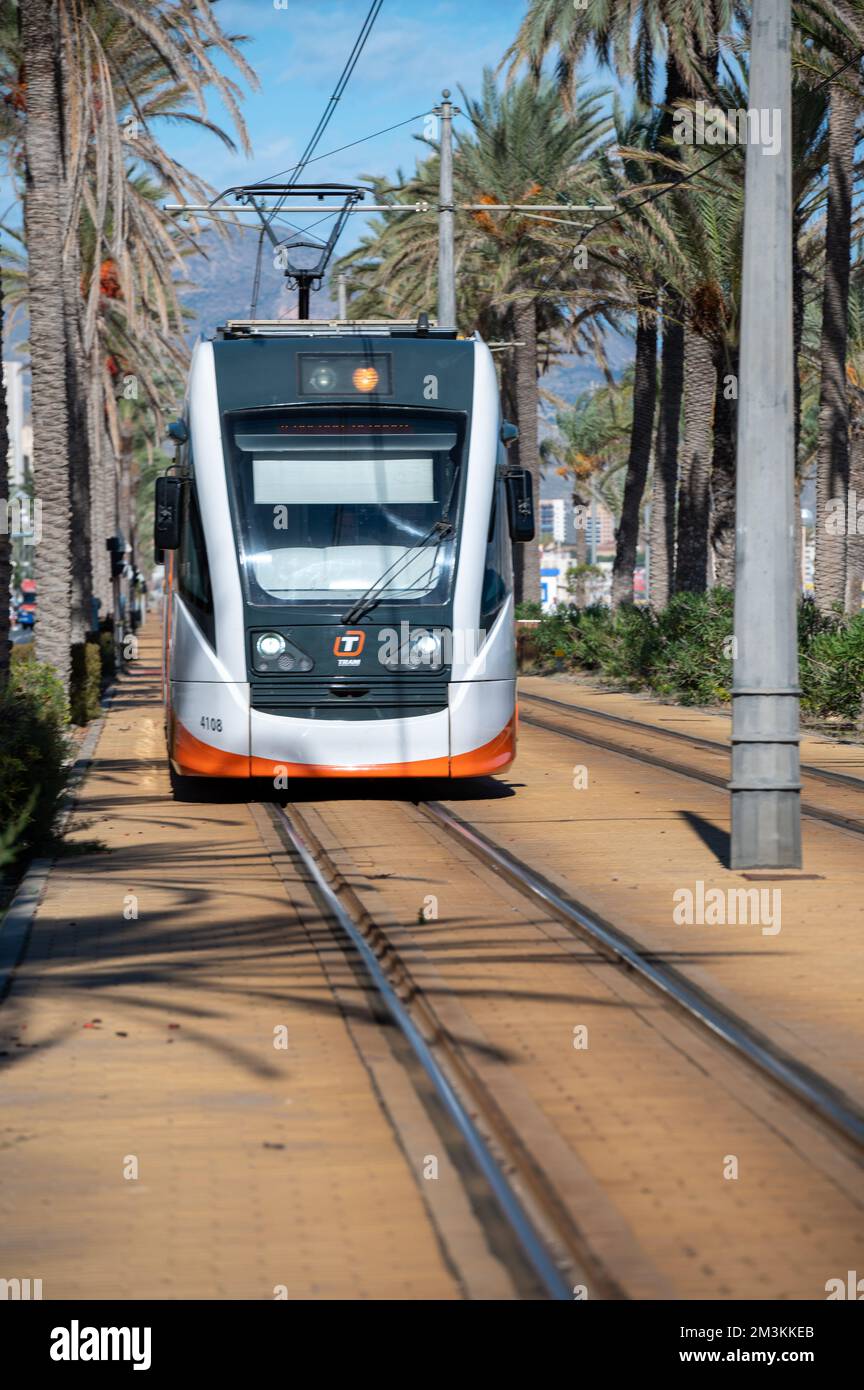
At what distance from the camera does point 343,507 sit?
15562 millimetres

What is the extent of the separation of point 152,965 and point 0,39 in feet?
72.8

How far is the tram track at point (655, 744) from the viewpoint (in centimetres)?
1516

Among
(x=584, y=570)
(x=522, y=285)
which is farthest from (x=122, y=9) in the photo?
(x=584, y=570)

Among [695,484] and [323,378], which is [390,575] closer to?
[323,378]

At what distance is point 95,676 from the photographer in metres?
29.1

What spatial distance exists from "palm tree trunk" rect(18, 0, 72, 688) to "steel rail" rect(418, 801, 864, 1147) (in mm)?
13391

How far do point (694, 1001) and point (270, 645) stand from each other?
25.6ft

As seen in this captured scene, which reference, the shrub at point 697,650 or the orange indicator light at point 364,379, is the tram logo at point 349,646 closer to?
the orange indicator light at point 364,379

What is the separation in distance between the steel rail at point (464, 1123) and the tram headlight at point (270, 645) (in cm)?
475

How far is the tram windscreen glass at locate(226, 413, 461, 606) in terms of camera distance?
15.4 meters

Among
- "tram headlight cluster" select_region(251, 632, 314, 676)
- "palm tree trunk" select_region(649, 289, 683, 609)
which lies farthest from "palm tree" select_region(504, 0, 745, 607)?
"tram headlight cluster" select_region(251, 632, 314, 676)

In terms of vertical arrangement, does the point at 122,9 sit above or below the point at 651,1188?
above

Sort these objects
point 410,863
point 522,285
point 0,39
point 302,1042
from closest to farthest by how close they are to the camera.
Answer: point 302,1042 < point 410,863 < point 0,39 < point 522,285
